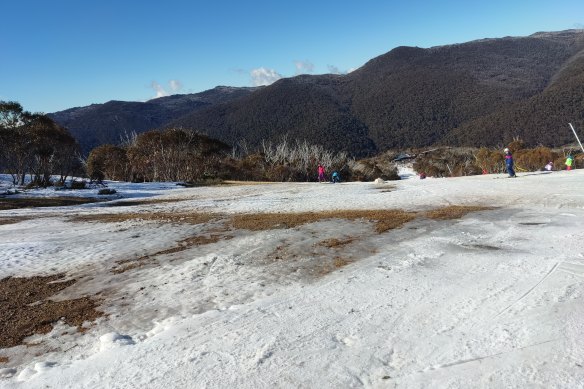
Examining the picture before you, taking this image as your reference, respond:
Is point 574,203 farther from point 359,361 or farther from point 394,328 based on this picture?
point 359,361

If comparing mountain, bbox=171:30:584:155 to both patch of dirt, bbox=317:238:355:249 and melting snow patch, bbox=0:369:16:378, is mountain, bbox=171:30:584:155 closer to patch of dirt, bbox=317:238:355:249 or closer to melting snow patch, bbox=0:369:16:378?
patch of dirt, bbox=317:238:355:249

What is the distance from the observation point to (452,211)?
12.8 meters

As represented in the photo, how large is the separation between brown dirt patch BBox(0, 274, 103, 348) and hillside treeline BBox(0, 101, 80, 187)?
2778cm

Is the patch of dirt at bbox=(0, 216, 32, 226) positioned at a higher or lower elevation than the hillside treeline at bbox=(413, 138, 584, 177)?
lower

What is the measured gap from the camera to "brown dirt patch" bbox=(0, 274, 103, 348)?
559 cm

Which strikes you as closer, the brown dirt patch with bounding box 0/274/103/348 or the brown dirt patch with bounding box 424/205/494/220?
the brown dirt patch with bounding box 0/274/103/348

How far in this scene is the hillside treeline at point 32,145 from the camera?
30625 millimetres

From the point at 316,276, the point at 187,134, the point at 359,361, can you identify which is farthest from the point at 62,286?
the point at 187,134

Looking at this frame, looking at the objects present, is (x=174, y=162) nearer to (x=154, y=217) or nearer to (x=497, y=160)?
(x=154, y=217)

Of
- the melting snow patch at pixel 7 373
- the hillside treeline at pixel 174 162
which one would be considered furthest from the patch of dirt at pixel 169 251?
the hillside treeline at pixel 174 162

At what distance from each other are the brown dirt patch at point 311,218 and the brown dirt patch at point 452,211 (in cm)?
60

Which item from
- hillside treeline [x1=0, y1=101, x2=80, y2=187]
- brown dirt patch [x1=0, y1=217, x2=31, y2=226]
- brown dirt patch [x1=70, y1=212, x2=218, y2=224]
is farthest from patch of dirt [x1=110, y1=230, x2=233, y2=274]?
hillside treeline [x1=0, y1=101, x2=80, y2=187]

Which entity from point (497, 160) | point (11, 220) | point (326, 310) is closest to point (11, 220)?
point (11, 220)

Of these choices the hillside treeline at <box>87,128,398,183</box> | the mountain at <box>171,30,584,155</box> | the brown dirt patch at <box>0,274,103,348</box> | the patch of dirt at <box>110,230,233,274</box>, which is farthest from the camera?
the mountain at <box>171,30,584,155</box>
